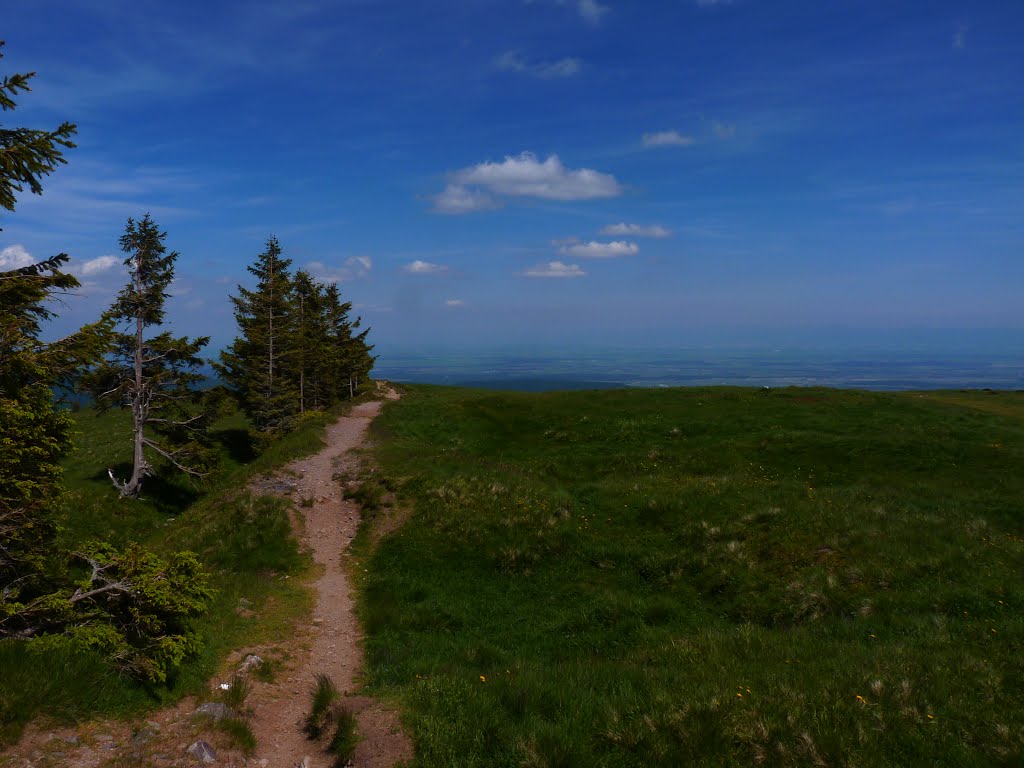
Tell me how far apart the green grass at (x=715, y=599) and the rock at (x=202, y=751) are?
10.5 ft

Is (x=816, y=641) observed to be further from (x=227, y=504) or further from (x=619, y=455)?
(x=227, y=504)

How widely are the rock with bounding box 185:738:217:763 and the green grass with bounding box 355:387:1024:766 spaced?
321 centimetres

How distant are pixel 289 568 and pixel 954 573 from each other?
22.0 metres

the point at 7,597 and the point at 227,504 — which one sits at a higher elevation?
the point at 7,597

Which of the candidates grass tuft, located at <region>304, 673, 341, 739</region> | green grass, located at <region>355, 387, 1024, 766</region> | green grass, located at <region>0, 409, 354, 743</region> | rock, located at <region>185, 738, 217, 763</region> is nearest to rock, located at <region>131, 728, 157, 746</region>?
green grass, located at <region>0, 409, 354, 743</region>

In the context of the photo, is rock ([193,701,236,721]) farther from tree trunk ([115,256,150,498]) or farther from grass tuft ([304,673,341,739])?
tree trunk ([115,256,150,498])

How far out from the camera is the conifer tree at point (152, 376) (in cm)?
2819

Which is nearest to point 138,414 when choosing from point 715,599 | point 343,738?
point 343,738

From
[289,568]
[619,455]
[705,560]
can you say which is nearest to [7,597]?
[289,568]

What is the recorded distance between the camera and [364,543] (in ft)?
72.0

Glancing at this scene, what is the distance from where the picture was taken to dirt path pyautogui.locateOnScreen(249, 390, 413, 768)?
28.8 feet

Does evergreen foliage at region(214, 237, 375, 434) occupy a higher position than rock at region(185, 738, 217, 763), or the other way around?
evergreen foliage at region(214, 237, 375, 434)

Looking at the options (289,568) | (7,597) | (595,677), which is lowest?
(289,568)

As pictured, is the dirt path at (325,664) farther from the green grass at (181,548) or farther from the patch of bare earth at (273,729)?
the green grass at (181,548)
